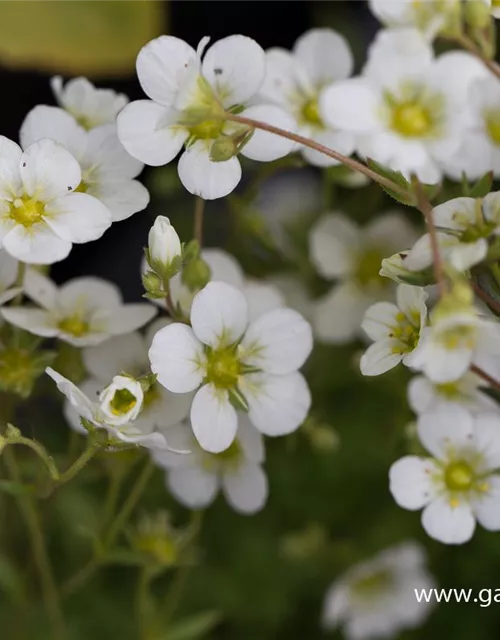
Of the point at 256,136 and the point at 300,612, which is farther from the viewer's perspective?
the point at 300,612

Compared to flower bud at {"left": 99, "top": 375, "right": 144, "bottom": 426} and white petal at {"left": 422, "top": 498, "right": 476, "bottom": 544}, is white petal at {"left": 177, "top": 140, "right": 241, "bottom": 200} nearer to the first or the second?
flower bud at {"left": 99, "top": 375, "right": 144, "bottom": 426}

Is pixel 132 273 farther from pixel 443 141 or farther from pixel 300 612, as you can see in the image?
pixel 443 141

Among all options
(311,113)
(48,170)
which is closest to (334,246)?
(311,113)

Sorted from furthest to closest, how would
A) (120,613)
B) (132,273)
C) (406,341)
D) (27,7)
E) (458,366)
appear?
(132,273)
(120,613)
(27,7)
(406,341)
(458,366)

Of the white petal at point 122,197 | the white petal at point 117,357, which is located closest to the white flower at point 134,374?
the white petal at point 117,357

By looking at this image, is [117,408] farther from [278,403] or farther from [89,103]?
[89,103]

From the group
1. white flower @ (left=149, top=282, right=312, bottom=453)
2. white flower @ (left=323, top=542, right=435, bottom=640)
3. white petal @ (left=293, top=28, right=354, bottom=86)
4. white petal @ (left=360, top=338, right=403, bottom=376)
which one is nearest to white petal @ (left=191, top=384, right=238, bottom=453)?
white flower @ (left=149, top=282, right=312, bottom=453)

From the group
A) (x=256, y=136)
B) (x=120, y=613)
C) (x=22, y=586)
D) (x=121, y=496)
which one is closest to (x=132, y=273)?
(x=121, y=496)
